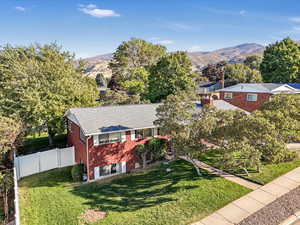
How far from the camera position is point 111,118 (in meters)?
17.1

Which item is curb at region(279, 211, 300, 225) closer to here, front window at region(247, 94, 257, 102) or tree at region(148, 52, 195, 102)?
front window at region(247, 94, 257, 102)

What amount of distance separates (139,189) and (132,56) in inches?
1745

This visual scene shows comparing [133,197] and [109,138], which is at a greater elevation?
[109,138]

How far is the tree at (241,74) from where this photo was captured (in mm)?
51759

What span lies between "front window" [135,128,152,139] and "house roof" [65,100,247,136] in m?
0.62

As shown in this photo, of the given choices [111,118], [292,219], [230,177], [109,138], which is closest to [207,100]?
[230,177]

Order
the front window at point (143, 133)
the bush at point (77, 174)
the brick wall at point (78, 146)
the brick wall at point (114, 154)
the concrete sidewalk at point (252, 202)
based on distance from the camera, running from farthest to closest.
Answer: the front window at point (143, 133)
the brick wall at point (78, 146)
the bush at point (77, 174)
the brick wall at point (114, 154)
the concrete sidewalk at point (252, 202)

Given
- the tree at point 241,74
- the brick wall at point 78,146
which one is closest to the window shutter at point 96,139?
the brick wall at point 78,146

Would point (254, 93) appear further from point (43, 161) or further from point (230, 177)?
point (43, 161)

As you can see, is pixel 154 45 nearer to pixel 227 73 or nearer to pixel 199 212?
pixel 227 73

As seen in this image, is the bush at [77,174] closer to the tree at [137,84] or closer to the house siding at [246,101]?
the tree at [137,84]

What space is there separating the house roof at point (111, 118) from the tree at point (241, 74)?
42506mm

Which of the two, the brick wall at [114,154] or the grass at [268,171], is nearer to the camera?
the grass at [268,171]

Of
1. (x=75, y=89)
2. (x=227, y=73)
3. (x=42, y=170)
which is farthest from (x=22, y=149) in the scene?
(x=227, y=73)
